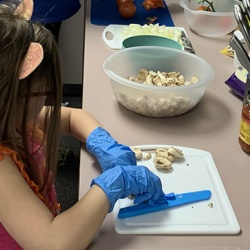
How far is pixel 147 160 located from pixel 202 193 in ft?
0.47

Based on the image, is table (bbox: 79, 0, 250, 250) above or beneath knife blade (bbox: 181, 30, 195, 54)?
above

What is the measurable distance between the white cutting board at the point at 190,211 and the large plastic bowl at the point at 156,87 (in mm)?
163

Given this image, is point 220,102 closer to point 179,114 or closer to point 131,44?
point 179,114

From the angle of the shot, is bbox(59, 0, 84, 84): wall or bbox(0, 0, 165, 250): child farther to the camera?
bbox(59, 0, 84, 84): wall

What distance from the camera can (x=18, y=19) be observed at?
2.35ft

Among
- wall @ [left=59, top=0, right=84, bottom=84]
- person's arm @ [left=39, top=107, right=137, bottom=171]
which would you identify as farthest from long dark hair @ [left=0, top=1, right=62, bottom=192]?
wall @ [left=59, top=0, right=84, bottom=84]

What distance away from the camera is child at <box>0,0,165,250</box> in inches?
27.4

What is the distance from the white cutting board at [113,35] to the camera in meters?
1.41

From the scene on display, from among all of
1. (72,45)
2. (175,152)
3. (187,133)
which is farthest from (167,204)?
(72,45)

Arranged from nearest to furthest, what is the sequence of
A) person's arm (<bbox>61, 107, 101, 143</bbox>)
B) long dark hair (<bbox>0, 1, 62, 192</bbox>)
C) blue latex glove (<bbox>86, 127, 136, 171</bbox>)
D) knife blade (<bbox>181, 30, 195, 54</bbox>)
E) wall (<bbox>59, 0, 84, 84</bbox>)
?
long dark hair (<bbox>0, 1, 62, 192</bbox>)
blue latex glove (<bbox>86, 127, 136, 171</bbox>)
person's arm (<bbox>61, 107, 101, 143</bbox>)
knife blade (<bbox>181, 30, 195, 54</bbox>)
wall (<bbox>59, 0, 84, 84</bbox>)

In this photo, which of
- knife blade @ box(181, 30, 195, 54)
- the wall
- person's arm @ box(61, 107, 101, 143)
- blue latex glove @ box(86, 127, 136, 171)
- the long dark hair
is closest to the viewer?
the long dark hair

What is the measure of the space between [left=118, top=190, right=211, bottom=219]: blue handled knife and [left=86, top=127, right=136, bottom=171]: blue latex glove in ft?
0.34

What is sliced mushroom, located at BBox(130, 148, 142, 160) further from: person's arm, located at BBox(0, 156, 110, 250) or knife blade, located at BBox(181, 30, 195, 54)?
knife blade, located at BBox(181, 30, 195, 54)

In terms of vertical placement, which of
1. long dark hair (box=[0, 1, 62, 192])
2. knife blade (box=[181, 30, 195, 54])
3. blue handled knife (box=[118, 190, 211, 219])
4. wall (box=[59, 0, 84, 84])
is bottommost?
wall (box=[59, 0, 84, 84])
